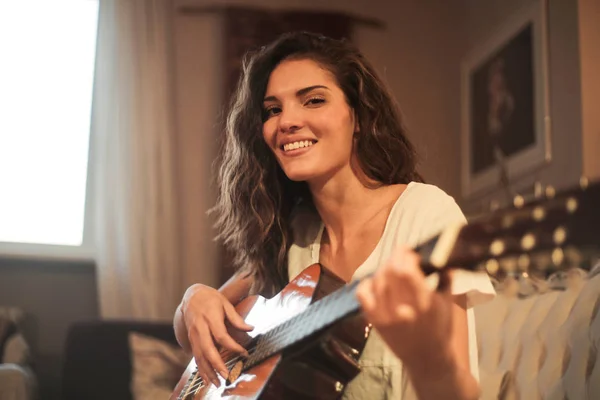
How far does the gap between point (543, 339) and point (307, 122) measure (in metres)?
0.77

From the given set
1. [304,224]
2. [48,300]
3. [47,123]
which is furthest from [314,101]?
[47,123]

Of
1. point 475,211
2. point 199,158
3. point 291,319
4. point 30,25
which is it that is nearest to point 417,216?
point 291,319

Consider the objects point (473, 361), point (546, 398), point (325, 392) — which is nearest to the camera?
point (325, 392)

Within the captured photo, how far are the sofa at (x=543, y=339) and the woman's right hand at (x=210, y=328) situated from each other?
0.53 metres

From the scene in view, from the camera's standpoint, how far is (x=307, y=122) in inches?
59.6

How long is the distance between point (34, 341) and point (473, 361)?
2.56m

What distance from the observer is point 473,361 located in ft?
4.29

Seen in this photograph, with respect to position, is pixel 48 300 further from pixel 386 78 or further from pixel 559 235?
pixel 559 235

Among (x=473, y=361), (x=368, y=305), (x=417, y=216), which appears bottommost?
(x=473, y=361)

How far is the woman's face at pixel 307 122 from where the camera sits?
150 cm

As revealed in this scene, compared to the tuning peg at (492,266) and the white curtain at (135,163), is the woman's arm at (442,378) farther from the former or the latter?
the white curtain at (135,163)

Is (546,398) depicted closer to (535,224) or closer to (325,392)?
(325,392)

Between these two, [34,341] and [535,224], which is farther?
[34,341]

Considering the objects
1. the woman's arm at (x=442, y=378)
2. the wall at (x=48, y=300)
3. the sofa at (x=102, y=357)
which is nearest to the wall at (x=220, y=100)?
the wall at (x=48, y=300)
